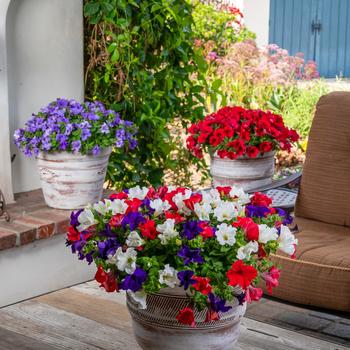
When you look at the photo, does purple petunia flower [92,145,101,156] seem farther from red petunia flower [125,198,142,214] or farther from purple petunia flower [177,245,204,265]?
purple petunia flower [177,245,204,265]

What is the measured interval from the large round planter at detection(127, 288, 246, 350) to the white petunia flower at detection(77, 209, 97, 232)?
235 millimetres

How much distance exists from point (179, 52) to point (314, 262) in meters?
2.06

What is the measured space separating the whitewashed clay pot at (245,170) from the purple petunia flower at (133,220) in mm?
2249

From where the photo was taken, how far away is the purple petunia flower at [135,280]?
179 centimetres

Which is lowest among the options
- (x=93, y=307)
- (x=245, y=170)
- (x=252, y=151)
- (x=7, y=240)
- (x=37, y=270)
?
(x=37, y=270)

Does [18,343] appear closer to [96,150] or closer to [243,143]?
[96,150]

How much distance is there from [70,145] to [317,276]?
1448mm

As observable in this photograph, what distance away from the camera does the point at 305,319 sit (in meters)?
2.96

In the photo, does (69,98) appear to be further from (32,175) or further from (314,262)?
(314,262)

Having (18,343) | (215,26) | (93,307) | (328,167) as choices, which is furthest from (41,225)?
(215,26)

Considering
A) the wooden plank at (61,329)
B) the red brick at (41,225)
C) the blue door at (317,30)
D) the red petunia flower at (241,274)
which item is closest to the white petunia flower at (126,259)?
the red petunia flower at (241,274)

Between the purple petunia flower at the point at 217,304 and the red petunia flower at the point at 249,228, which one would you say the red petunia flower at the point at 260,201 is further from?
the purple petunia flower at the point at 217,304

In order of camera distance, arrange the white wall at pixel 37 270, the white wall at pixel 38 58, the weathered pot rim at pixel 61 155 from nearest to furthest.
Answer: the white wall at pixel 37 270 → the weathered pot rim at pixel 61 155 → the white wall at pixel 38 58

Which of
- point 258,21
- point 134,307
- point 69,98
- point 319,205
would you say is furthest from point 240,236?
point 258,21
